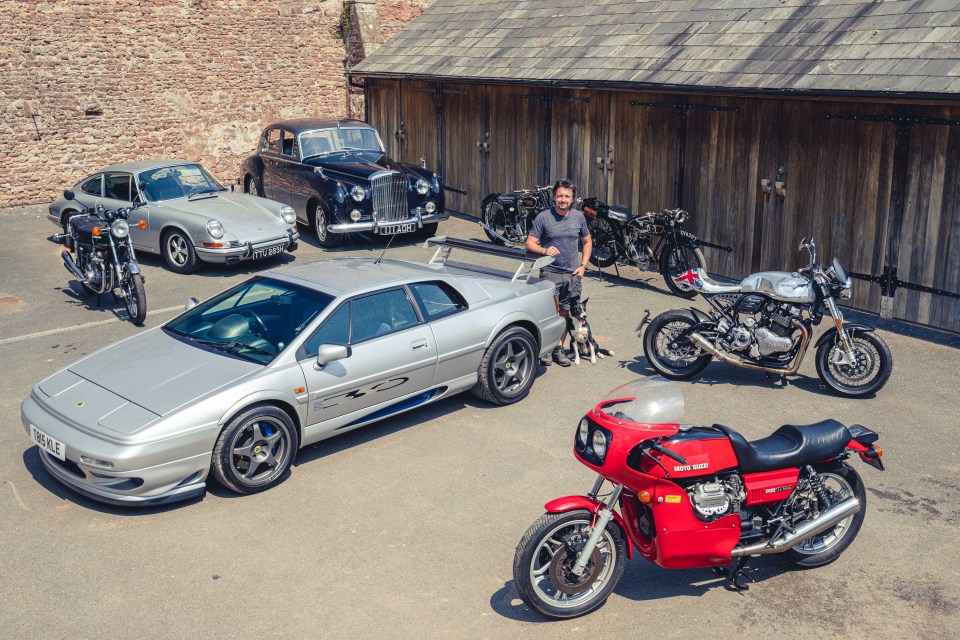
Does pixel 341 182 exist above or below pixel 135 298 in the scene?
above

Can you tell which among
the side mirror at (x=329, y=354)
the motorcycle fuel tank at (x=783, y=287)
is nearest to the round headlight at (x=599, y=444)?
the side mirror at (x=329, y=354)

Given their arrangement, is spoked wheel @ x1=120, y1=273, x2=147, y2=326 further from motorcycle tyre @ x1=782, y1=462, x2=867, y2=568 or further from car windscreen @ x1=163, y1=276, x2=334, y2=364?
motorcycle tyre @ x1=782, y1=462, x2=867, y2=568

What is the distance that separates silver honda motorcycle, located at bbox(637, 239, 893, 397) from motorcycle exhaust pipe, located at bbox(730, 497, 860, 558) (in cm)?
330

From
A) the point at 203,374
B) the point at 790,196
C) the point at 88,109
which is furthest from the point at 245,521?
the point at 88,109

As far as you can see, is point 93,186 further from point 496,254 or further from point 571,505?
point 571,505

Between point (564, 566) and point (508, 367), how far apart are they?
3491 mm

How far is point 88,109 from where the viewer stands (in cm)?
1994

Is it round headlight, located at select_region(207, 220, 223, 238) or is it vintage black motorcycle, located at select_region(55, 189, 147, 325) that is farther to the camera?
round headlight, located at select_region(207, 220, 223, 238)

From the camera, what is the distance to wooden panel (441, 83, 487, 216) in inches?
704

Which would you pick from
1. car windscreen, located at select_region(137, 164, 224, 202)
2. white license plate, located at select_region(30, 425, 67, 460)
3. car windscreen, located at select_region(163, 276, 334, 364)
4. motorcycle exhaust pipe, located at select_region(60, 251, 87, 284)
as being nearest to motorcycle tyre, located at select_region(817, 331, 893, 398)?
car windscreen, located at select_region(163, 276, 334, 364)

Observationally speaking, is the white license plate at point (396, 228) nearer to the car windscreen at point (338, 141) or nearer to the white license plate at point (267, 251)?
the white license plate at point (267, 251)

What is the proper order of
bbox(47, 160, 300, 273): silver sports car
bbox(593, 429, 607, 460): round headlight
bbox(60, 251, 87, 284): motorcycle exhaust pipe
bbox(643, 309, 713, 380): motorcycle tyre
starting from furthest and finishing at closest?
bbox(47, 160, 300, 273): silver sports car, bbox(60, 251, 87, 284): motorcycle exhaust pipe, bbox(643, 309, 713, 380): motorcycle tyre, bbox(593, 429, 607, 460): round headlight

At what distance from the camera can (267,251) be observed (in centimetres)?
1355

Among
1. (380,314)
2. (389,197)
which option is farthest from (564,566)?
(389,197)
